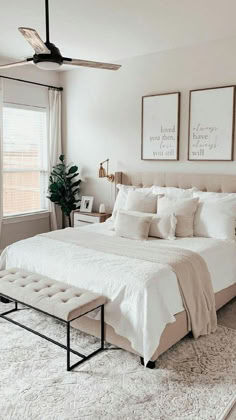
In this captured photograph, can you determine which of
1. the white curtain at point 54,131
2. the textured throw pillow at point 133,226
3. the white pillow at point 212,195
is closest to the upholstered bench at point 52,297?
the textured throw pillow at point 133,226

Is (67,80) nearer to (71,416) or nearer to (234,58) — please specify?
(234,58)

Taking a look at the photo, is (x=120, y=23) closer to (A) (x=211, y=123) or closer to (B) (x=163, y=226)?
(A) (x=211, y=123)

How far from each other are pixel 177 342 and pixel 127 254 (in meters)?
0.82

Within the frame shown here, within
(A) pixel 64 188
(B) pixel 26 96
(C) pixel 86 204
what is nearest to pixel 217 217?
(C) pixel 86 204

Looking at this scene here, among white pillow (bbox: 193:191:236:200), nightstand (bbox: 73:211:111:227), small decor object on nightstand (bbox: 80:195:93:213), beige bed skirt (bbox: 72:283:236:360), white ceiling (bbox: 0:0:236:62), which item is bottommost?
beige bed skirt (bbox: 72:283:236:360)

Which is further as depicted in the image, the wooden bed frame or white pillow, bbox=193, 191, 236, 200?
white pillow, bbox=193, 191, 236, 200

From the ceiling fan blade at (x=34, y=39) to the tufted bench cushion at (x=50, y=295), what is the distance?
5.83ft

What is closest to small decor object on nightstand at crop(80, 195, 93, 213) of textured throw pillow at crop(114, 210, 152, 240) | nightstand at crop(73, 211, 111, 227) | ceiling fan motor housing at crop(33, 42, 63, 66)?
nightstand at crop(73, 211, 111, 227)

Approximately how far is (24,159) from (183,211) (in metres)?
2.81

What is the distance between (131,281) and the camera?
2.60 m

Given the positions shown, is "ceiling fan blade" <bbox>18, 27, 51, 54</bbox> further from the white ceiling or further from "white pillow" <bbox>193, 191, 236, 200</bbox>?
"white pillow" <bbox>193, 191, 236, 200</bbox>

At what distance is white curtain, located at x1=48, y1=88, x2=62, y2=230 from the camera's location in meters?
5.71

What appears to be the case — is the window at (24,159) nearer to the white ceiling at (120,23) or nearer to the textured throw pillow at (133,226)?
the white ceiling at (120,23)

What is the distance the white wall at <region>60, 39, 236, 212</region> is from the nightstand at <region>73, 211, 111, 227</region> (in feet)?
1.21
